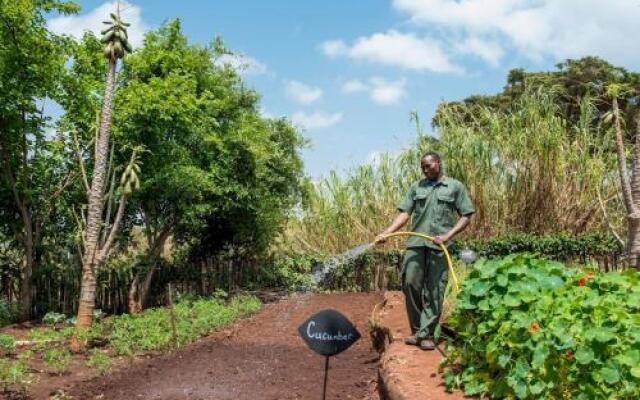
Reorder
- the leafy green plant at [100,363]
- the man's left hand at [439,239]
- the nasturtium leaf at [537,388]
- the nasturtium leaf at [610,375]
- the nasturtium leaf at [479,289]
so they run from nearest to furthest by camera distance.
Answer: the nasturtium leaf at [610,375] < the nasturtium leaf at [537,388] < the nasturtium leaf at [479,289] < the man's left hand at [439,239] < the leafy green plant at [100,363]

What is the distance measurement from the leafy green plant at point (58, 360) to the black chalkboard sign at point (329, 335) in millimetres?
4260

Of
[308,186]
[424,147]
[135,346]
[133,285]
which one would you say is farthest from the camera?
[308,186]

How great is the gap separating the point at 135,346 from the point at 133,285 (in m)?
4.26

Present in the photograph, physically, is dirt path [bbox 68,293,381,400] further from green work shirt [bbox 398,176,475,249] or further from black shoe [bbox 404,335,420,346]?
green work shirt [bbox 398,176,475,249]

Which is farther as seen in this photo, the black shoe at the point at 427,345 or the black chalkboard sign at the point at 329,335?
the black shoe at the point at 427,345

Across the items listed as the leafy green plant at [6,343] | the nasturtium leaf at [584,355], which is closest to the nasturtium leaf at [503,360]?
the nasturtium leaf at [584,355]

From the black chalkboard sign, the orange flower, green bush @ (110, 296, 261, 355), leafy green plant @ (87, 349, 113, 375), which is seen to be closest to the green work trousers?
the black chalkboard sign

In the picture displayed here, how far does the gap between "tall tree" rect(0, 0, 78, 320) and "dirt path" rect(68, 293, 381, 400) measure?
4.93 meters

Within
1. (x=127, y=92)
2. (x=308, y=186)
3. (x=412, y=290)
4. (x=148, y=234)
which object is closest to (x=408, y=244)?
(x=412, y=290)

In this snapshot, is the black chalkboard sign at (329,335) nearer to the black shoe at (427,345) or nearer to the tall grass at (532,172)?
the black shoe at (427,345)

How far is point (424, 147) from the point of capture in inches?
561

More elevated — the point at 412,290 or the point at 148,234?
the point at 148,234

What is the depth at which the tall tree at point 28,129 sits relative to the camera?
1141cm

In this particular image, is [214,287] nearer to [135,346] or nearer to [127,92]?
[127,92]
